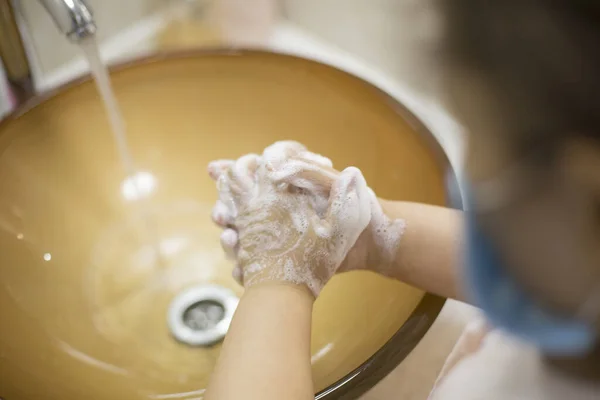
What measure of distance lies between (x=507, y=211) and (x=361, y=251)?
14 centimetres

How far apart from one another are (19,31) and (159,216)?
0.89 ft

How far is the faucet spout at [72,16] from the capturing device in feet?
1.87

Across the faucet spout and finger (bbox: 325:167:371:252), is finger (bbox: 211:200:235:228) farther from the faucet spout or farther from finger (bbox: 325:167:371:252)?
the faucet spout

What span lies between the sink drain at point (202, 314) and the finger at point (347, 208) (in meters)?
0.19

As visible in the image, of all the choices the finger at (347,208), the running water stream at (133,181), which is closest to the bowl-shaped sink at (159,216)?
the running water stream at (133,181)

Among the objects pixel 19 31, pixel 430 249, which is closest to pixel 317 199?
pixel 430 249

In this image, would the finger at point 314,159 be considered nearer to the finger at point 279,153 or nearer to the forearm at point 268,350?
the finger at point 279,153

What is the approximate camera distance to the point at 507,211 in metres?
0.54

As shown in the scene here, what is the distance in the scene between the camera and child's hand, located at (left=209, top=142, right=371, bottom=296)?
55cm

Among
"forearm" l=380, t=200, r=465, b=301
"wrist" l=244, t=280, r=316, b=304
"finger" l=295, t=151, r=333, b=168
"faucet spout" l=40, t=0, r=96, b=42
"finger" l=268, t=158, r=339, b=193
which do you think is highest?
"faucet spout" l=40, t=0, r=96, b=42

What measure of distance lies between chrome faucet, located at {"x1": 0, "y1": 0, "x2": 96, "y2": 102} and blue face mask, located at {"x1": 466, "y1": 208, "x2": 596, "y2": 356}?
415 mm

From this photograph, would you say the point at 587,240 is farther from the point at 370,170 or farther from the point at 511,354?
the point at 370,170

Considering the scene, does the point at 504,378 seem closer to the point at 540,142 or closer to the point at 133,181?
the point at 540,142

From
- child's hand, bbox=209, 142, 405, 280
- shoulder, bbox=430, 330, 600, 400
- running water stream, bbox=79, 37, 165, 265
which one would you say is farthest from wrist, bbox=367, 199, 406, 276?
running water stream, bbox=79, 37, 165, 265
